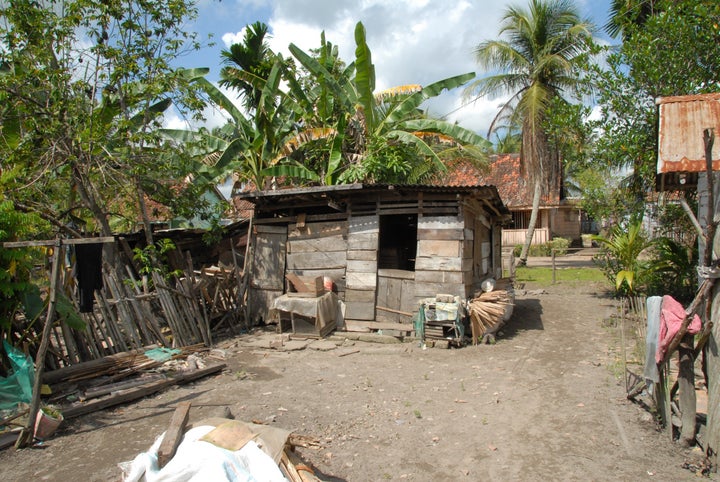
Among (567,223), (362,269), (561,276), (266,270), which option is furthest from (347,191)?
(567,223)

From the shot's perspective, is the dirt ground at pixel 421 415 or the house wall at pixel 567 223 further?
the house wall at pixel 567 223

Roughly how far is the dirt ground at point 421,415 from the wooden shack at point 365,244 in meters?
1.19

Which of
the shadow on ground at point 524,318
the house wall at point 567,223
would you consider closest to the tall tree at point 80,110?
the shadow on ground at point 524,318

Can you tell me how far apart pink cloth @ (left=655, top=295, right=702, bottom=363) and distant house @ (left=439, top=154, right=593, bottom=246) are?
19.0 meters

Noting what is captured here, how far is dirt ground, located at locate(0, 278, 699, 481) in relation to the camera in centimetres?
425

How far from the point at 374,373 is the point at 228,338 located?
3.88 meters

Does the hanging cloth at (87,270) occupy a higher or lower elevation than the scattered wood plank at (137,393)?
higher

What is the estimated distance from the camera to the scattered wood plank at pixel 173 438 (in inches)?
129

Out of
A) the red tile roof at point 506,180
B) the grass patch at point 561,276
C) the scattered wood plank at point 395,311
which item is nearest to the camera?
the scattered wood plank at point 395,311

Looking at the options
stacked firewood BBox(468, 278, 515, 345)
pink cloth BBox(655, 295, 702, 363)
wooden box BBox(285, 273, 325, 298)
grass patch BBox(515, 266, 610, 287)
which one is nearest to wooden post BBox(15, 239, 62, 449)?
wooden box BBox(285, 273, 325, 298)

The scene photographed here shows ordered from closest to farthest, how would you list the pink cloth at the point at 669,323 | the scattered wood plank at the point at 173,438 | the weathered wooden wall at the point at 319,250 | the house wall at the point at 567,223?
1. the scattered wood plank at the point at 173,438
2. the pink cloth at the point at 669,323
3. the weathered wooden wall at the point at 319,250
4. the house wall at the point at 567,223

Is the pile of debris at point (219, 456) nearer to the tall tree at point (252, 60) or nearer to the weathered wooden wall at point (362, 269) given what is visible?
the weathered wooden wall at point (362, 269)

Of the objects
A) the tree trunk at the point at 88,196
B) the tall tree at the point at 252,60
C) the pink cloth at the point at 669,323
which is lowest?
the pink cloth at the point at 669,323

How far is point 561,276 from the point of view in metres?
17.4
